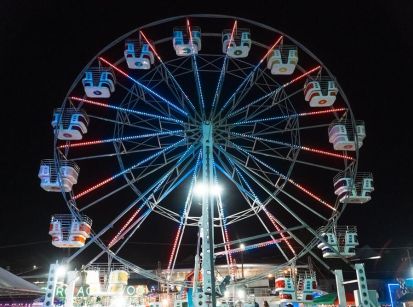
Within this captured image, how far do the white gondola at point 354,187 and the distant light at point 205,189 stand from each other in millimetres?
5310

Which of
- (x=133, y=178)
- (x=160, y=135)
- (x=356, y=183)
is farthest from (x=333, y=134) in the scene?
(x=133, y=178)

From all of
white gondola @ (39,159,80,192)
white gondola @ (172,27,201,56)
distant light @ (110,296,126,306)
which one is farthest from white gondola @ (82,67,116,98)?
distant light @ (110,296,126,306)

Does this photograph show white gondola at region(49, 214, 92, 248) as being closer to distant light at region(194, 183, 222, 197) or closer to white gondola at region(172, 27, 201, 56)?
distant light at region(194, 183, 222, 197)

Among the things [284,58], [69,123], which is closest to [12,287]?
[69,123]

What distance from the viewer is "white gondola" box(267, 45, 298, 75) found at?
17516mm

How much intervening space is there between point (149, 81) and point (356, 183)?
10.1 metres

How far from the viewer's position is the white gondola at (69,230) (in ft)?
57.6

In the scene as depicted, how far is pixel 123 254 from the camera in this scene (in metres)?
57.4

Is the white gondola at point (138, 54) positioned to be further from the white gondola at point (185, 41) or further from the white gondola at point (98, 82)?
the white gondola at point (185, 41)

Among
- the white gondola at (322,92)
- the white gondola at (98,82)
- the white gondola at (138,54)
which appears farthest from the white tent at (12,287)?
the white gondola at (322,92)

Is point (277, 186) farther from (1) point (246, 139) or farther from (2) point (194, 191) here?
(2) point (194, 191)

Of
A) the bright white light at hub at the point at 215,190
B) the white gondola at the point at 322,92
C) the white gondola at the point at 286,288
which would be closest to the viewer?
the bright white light at hub at the point at 215,190

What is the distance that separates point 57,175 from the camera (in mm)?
17266

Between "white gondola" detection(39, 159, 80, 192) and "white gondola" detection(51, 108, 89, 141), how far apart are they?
114 centimetres
